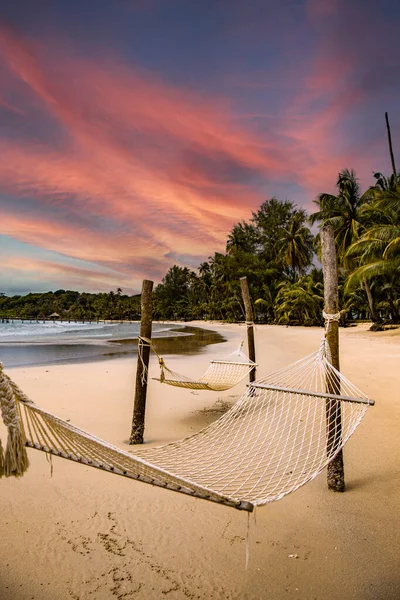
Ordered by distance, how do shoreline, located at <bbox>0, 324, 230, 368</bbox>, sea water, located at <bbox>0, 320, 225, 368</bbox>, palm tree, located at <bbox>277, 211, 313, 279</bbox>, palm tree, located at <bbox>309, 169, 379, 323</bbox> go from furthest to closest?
palm tree, located at <bbox>277, 211, 313, 279</bbox>
palm tree, located at <bbox>309, 169, 379, 323</bbox>
sea water, located at <bbox>0, 320, 225, 368</bbox>
shoreline, located at <bbox>0, 324, 230, 368</bbox>

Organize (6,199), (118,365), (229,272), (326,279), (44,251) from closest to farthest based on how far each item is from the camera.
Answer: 1. (326,279)
2. (118,365)
3. (6,199)
4. (44,251)
5. (229,272)

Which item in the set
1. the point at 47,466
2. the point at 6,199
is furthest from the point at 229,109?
the point at 6,199

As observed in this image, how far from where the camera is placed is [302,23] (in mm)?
7574

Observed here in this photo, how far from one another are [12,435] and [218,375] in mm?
3146

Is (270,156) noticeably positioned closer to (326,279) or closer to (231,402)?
(231,402)

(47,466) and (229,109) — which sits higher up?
(229,109)

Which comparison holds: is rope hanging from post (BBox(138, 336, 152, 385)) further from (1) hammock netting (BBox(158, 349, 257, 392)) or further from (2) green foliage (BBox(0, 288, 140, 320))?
(2) green foliage (BBox(0, 288, 140, 320))

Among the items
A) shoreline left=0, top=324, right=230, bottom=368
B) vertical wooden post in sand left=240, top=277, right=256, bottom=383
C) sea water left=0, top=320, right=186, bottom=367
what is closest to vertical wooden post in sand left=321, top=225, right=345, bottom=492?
vertical wooden post in sand left=240, top=277, right=256, bottom=383

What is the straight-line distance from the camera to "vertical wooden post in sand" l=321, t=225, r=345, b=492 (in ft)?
7.59

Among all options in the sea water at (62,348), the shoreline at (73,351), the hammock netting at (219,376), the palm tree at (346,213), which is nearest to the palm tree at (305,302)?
the palm tree at (346,213)

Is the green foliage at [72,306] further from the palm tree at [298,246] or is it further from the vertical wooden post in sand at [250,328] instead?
the vertical wooden post in sand at [250,328]

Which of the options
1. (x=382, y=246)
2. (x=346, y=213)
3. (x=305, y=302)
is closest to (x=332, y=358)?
(x=382, y=246)

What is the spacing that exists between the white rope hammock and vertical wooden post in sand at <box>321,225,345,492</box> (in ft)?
4.42

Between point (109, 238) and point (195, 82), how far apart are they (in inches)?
511
